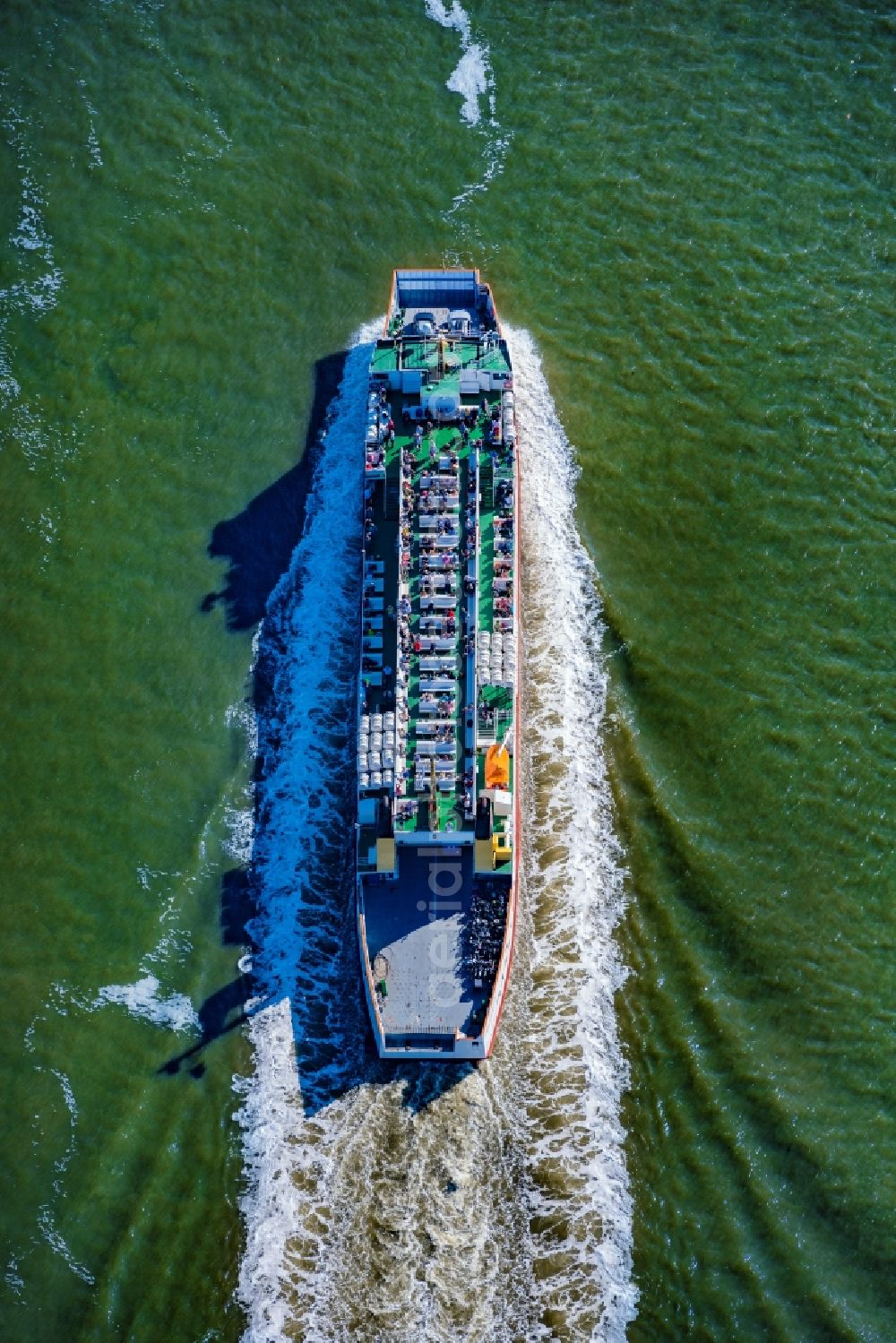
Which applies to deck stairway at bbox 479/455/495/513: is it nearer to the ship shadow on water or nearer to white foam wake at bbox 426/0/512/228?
the ship shadow on water

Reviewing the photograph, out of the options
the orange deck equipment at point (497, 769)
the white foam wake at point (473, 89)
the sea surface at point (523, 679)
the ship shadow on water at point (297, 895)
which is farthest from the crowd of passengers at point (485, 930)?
the white foam wake at point (473, 89)

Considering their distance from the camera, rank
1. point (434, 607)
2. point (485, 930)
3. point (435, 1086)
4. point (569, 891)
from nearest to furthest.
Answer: point (435, 1086) < point (485, 930) < point (569, 891) < point (434, 607)

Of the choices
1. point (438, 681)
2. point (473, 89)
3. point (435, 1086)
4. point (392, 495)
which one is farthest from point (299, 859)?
point (473, 89)

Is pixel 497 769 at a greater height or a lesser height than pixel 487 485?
lesser

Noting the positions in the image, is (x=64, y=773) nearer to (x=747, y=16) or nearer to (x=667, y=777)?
(x=667, y=777)

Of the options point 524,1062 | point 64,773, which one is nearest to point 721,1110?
point 524,1062

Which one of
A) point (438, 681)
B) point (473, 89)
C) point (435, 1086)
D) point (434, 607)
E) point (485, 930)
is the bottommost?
point (435, 1086)

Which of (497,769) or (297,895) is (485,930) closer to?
(497,769)
